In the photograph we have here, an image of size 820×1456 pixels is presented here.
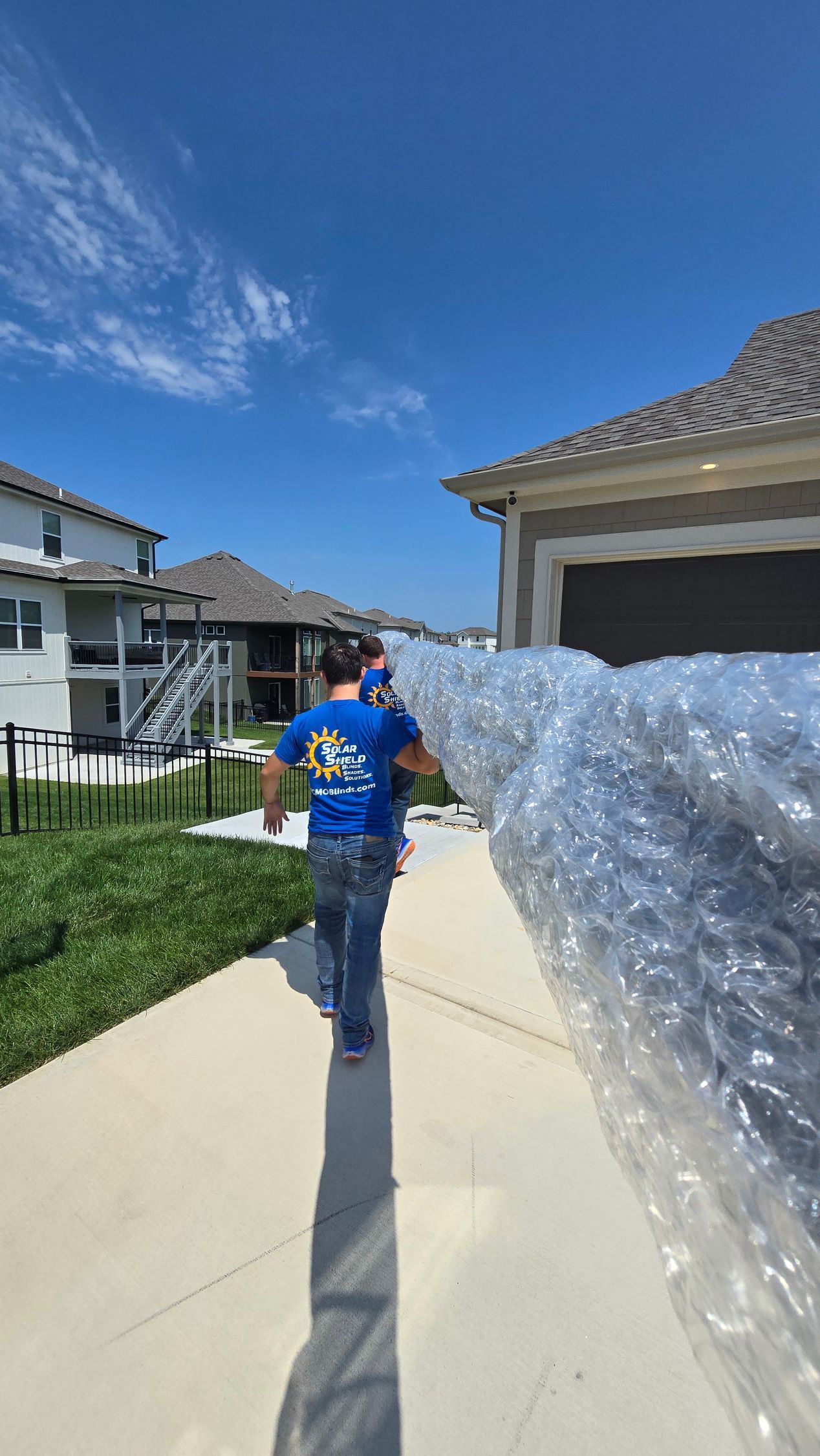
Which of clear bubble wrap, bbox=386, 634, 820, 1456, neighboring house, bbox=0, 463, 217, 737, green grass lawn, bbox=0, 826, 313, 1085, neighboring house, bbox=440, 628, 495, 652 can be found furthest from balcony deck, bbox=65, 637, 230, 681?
neighboring house, bbox=440, 628, 495, 652

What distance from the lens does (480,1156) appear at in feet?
6.59

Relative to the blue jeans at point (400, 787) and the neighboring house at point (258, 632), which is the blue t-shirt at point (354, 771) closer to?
the blue jeans at point (400, 787)

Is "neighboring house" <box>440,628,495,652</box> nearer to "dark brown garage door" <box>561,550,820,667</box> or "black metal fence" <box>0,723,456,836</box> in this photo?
"black metal fence" <box>0,723,456,836</box>

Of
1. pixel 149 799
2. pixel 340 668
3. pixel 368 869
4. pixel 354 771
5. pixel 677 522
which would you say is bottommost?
pixel 149 799

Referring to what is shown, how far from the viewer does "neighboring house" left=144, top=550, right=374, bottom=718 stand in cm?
3008

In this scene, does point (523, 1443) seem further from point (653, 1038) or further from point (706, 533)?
point (706, 533)

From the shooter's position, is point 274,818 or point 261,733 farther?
point 261,733

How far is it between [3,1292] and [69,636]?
19.9m

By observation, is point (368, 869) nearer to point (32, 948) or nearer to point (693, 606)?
point (32, 948)

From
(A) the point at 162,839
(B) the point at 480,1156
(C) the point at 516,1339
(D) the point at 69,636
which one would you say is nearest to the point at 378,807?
(B) the point at 480,1156

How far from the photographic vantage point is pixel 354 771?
7.80 ft

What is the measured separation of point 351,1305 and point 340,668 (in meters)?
2.09

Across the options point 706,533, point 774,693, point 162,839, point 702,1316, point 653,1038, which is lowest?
point 162,839

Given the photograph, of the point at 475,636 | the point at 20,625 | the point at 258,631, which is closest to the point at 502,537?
the point at 20,625
